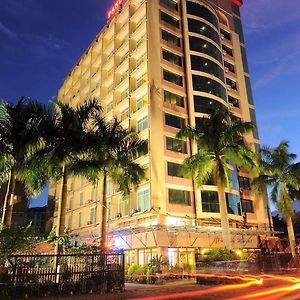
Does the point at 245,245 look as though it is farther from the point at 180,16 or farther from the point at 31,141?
the point at 180,16

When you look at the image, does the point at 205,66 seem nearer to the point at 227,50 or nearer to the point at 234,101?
the point at 234,101

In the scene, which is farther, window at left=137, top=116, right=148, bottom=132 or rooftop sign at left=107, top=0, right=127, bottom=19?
rooftop sign at left=107, top=0, right=127, bottom=19

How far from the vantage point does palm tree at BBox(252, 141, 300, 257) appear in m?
37.7

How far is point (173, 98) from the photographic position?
45.6 metres

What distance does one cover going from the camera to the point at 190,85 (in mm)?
46406

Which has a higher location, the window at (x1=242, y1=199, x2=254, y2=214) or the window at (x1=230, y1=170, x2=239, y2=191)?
the window at (x1=230, y1=170, x2=239, y2=191)

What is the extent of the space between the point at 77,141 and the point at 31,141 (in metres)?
2.95

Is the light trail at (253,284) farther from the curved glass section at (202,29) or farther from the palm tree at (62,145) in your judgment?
the curved glass section at (202,29)

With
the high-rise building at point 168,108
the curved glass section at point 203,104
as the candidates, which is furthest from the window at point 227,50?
the curved glass section at point 203,104

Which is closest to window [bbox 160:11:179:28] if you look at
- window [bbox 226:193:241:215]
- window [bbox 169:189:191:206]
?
window [bbox 169:189:191:206]

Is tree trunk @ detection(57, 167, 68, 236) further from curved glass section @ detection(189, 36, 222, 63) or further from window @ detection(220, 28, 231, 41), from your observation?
window @ detection(220, 28, 231, 41)

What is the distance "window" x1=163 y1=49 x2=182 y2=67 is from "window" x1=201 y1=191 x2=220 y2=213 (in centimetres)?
1869

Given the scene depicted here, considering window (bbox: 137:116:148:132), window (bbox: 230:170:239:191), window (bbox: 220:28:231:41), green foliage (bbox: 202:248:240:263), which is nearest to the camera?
green foliage (bbox: 202:248:240:263)

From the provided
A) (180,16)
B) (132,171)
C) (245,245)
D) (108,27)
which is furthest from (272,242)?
(108,27)
